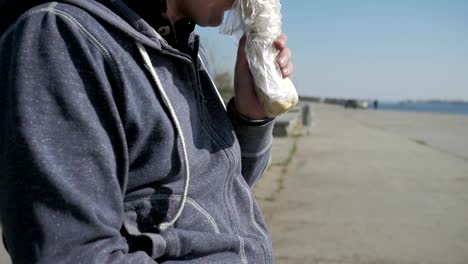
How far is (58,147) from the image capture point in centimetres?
91

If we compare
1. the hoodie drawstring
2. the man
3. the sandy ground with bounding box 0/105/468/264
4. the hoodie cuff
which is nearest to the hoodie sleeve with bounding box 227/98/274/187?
the hoodie cuff

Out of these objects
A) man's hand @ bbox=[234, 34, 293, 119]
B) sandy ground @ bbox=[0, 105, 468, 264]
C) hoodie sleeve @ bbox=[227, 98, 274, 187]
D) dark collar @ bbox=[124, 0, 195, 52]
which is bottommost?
sandy ground @ bbox=[0, 105, 468, 264]

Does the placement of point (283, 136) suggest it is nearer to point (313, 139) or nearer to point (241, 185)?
point (313, 139)

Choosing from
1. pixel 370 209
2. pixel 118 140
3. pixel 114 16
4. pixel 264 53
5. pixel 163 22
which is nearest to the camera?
pixel 118 140

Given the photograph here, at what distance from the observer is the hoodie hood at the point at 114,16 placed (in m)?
1.08

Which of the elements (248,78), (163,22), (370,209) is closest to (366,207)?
(370,209)

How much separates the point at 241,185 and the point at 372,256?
9.47ft

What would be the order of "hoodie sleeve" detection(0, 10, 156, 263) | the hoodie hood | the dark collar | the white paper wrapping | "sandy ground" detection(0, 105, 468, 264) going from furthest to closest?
"sandy ground" detection(0, 105, 468, 264) → the white paper wrapping → the dark collar → the hoodie hood → "hoodie sleeve" detection(0, 10, 156, 263)

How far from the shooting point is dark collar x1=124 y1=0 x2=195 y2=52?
1254 millimetres

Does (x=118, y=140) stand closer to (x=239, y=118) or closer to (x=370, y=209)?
(x=239, y=118)

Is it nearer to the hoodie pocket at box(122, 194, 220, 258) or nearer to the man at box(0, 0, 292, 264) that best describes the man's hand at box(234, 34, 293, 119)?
the man at box(0, 0, 292, 264)

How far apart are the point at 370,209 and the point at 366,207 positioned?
0.09 m

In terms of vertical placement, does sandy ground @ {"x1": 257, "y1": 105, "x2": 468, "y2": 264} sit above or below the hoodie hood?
below

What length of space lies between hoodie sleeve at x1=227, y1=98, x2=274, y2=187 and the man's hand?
0.13 ft
